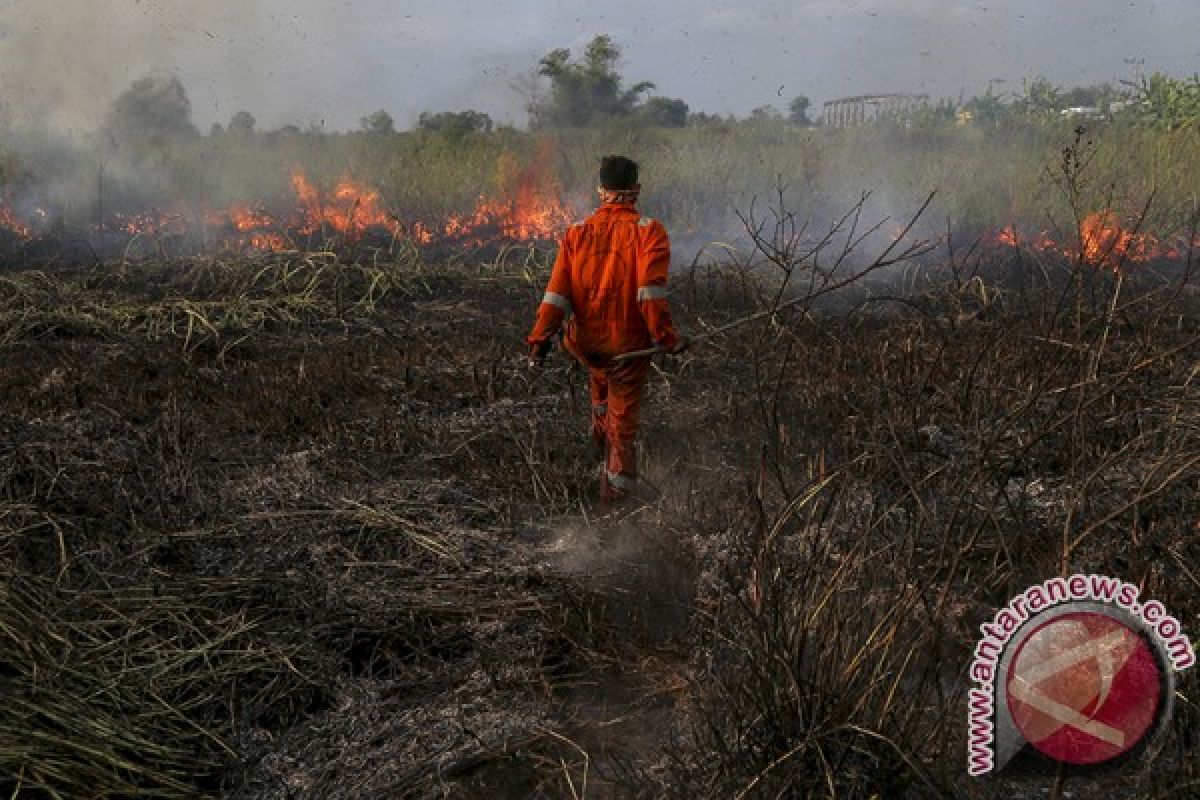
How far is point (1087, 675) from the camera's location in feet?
6.24

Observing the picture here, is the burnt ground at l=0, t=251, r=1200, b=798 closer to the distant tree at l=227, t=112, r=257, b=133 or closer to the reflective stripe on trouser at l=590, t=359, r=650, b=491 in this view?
the reflective stripe on trouser at l=590, t=359, r=650, b=491

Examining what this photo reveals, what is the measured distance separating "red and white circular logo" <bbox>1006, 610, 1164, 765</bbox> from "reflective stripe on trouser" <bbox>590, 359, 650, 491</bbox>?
10.1 ft

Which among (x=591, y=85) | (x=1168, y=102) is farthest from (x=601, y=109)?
(x=1168, y=102)

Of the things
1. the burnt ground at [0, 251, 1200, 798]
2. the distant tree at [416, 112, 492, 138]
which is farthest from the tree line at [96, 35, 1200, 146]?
the burnt ground at [0, 251, 1200, 798]

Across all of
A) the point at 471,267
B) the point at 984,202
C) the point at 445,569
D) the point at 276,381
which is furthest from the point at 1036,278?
the point at 445,569

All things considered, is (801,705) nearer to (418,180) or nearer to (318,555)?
(318,555)

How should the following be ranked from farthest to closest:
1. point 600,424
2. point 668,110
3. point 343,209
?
point 668,110 < point 343,209 < point 600,424

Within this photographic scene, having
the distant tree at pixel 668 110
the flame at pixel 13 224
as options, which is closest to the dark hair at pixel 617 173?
the flame at pixel 13 224

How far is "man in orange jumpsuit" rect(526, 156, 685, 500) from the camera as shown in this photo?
4715 millimetres

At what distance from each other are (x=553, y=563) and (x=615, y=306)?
52.6 inches

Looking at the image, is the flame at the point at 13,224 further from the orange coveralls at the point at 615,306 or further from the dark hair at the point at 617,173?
the dark hair at the point at 617,173

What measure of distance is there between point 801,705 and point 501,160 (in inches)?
572

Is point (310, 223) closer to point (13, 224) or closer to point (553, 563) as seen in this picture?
point (13, 224)

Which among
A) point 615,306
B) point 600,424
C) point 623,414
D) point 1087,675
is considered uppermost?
point 615,306
